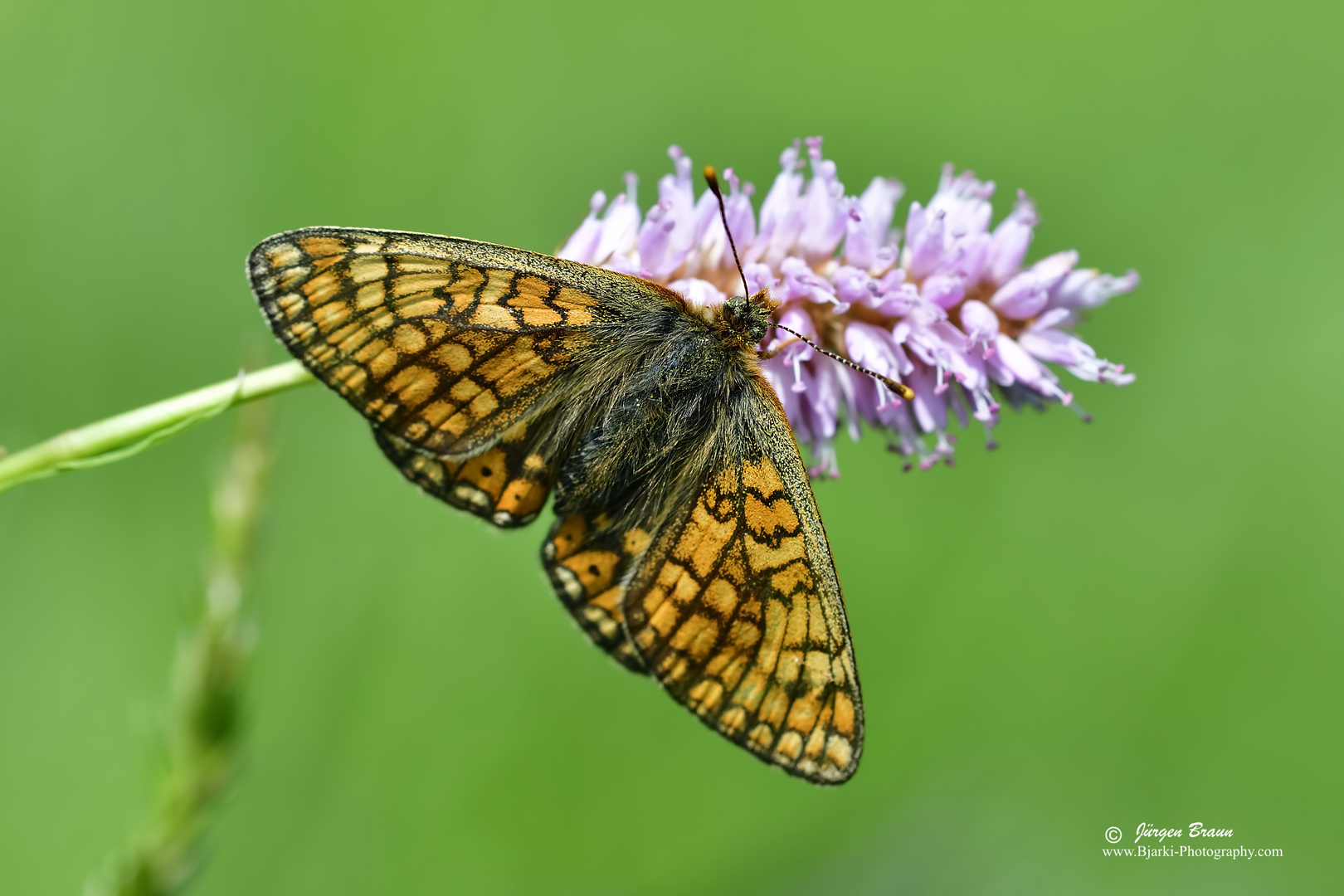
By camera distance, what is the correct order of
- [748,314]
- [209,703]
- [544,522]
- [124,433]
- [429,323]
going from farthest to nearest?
[544,522]
[748,314]
[429,323]
[209,703]
[124,433]

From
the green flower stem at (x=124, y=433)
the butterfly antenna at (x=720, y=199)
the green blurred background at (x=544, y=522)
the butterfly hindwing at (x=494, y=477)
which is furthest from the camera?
the green blurred background at (x=544, y=522)

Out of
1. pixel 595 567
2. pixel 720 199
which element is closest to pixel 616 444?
pixel 595 567

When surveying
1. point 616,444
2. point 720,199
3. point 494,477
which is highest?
point 720,199

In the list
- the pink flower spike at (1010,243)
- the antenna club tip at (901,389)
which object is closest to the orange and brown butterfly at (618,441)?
the antenna club tip at (901,389)

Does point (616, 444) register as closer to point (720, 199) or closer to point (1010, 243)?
point (720, 199)

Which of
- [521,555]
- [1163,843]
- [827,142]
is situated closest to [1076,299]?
[1163,843]

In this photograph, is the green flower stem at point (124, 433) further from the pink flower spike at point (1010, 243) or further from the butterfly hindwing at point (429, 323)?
the pink flower spike at point (1010, 243)

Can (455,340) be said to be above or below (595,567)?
above
